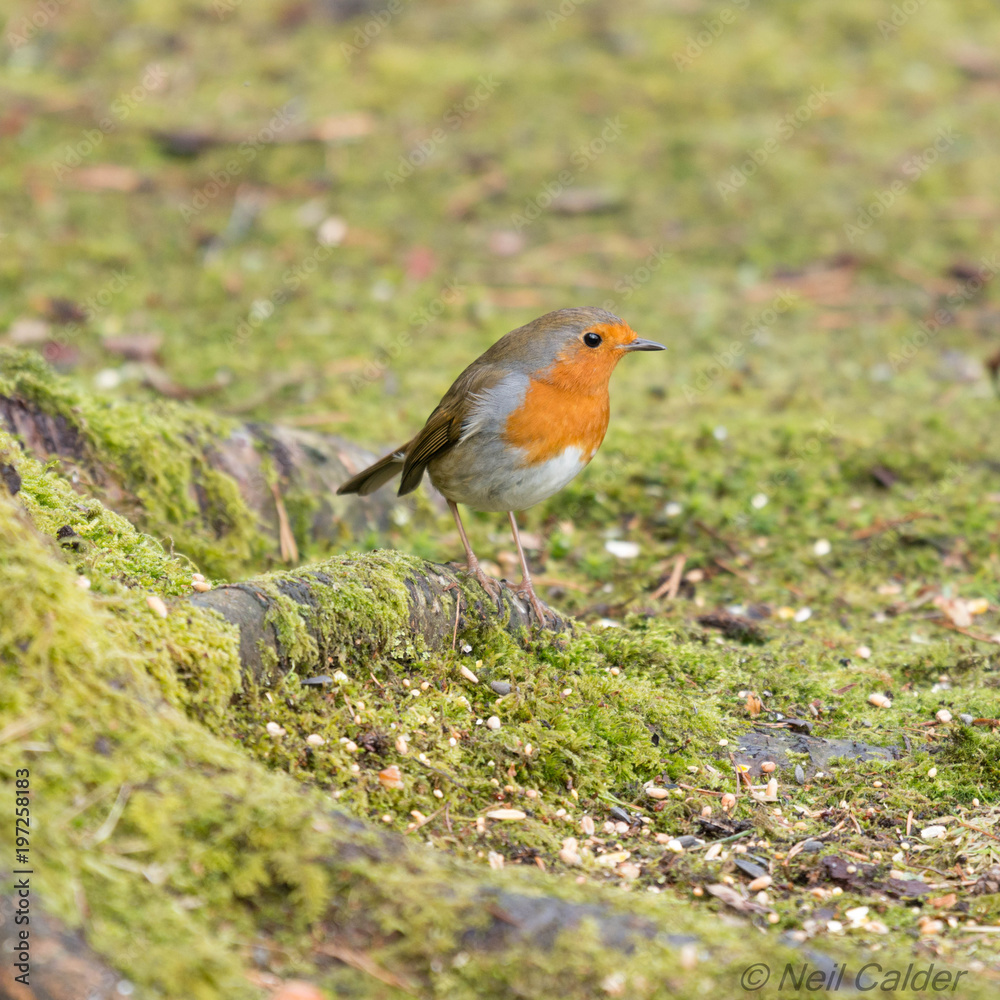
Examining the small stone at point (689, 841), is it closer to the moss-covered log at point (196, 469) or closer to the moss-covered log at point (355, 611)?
the moss-covered log at point (355, 611)

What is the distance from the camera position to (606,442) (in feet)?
19.6

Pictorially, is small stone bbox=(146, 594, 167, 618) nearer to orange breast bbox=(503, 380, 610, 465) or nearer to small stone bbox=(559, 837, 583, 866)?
small stone bbox=(559, 837, 583, 866)

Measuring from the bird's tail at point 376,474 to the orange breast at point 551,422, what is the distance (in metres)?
0.65

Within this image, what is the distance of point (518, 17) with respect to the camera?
11.1 meters

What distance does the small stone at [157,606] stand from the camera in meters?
2.72

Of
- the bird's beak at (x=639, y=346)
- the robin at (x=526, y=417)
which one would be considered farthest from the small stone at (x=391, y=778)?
the bird's beak at (x=639, y=346)

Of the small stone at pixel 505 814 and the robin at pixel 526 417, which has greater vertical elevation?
the robin at pixel 526 417

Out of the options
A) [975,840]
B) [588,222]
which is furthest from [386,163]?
[975,840]

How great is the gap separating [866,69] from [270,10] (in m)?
5.79

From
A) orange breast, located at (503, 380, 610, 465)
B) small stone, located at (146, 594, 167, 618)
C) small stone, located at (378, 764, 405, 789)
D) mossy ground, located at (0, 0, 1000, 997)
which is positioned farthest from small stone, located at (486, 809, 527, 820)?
orange breast, located at (503, 380, 610, 465)

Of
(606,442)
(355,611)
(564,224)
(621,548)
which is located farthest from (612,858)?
(564,224)

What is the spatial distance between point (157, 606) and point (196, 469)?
1.84 m

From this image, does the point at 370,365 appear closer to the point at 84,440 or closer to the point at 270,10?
the point at 84,440

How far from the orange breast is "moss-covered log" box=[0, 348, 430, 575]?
1206 mm
